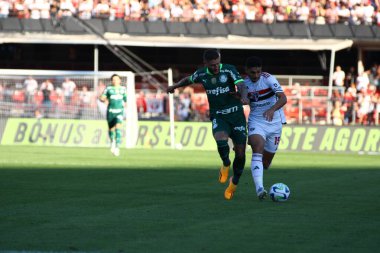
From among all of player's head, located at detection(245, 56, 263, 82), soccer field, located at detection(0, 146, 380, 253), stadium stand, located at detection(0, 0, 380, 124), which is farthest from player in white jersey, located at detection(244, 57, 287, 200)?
stadium stand, located at detection(0, 0, 380, 124)

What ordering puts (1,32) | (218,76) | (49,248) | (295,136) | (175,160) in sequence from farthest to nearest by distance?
(1,32), (295,136), (175,160), (218,76), (49,248)

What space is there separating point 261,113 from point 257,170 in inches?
37.4

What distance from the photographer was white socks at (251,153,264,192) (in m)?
14.7

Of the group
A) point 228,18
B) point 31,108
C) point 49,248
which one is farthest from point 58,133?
point 49,248

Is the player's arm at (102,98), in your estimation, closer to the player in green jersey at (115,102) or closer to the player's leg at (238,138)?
the player in green jersey at (115,102)

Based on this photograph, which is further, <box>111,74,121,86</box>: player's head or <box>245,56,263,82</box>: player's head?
<box>111,74,121,86</box>: player's head

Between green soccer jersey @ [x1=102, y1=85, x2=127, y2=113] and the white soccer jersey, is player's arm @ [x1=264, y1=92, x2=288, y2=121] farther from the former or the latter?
green soccer jersey @ [x1=102, y1=85, x2=127, y2=113]

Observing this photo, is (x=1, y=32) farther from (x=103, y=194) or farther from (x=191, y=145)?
(x=103, y=194)

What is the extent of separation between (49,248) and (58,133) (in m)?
28.4

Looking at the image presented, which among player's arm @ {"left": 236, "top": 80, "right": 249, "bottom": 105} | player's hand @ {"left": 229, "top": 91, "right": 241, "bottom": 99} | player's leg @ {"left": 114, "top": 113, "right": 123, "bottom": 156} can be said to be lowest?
player's leg @ {"left": 114, "top": 113, "right": 123, "bottom": 156}

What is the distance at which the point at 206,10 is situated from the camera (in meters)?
46.9

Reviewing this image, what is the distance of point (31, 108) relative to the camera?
125 feet

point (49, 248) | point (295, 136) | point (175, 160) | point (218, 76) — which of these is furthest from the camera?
point (295, 136)

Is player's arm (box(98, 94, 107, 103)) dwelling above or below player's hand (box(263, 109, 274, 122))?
below
